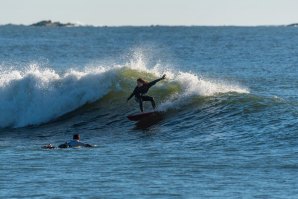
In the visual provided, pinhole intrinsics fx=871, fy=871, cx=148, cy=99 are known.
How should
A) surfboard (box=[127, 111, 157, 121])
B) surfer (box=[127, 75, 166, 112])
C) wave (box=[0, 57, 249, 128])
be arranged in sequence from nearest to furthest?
1. surfer (box=[127, 75, 166, 112])
2. surfboard (box=[127, 111, 157, 121])
3. wave (box=[0, 57, 249, 128])

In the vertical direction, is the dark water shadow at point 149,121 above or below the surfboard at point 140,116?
below

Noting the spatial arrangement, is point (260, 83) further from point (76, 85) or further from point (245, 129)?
point (245, 129)

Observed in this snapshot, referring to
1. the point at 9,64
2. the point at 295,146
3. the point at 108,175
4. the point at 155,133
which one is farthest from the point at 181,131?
the point at 9,64

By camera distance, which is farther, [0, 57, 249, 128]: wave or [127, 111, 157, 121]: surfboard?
[0, 57, 249, 128]: wave

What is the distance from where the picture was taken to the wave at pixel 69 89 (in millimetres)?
31984

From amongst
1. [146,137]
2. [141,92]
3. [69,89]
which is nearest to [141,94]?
[141,92]

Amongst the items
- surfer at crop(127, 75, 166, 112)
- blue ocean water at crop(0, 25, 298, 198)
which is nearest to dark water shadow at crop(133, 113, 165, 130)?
blue ocean water at crop(0, 25, 298, 198)

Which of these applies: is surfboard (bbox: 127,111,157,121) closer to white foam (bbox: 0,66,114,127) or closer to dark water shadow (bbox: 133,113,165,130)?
dark water shadow (bbox: 133,113,165,130)

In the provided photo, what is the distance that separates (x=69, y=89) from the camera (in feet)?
112

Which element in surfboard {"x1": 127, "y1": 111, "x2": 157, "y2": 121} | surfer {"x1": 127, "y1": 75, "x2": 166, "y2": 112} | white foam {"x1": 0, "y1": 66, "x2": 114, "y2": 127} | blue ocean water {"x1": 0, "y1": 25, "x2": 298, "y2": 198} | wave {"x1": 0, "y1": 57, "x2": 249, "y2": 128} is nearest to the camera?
blue ocean water {"x1": 0, "y1": 25, "x2": 298, "y2": 198}

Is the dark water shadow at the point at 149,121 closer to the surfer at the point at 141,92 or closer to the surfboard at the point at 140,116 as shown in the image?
the surfboard at the point at 140,116

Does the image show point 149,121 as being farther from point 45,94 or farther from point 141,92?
point 45,94

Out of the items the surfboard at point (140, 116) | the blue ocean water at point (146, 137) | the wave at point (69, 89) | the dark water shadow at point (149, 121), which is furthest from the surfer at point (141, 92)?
the wave at point (69, 89)

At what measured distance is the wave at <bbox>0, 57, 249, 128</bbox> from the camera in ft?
105
